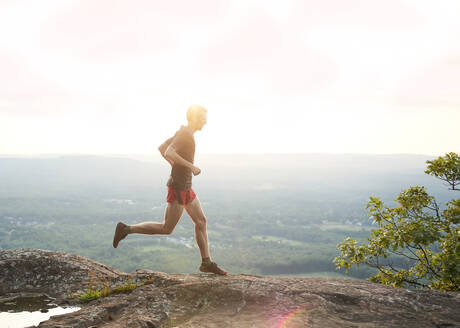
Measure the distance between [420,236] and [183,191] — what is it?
15.4 ft

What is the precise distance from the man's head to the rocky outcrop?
2.62 m

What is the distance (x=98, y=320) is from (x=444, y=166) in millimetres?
7501

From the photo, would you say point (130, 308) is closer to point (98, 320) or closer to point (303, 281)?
point (98, 320)

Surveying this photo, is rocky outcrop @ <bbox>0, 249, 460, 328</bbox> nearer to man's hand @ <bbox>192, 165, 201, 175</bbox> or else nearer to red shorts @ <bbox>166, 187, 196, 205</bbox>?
red shorts @ <bbox>166, 187, 196, 205</bbox>

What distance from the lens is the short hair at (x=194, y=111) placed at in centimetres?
586

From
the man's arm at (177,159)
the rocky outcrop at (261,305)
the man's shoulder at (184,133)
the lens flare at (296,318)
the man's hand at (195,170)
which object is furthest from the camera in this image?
the man's shoulder at (184,133)

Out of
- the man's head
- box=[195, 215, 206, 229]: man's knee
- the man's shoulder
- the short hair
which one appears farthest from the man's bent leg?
the short hair

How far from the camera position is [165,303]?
457 centimetres

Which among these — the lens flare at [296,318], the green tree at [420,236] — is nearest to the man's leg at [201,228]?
the lens flare at [296,318]

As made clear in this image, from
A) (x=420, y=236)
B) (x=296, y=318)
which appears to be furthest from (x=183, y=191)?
(x=420, y=236)

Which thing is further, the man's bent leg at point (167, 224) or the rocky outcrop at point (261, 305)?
the man's bent leg at point (167, 224)

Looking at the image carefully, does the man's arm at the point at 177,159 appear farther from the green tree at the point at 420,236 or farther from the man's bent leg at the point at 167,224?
the green tree at the point at 420,236

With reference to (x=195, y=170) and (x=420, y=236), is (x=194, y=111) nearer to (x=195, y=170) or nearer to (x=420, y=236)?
(x=195, y=170)

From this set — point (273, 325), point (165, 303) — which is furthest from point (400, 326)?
point (165, 303)
